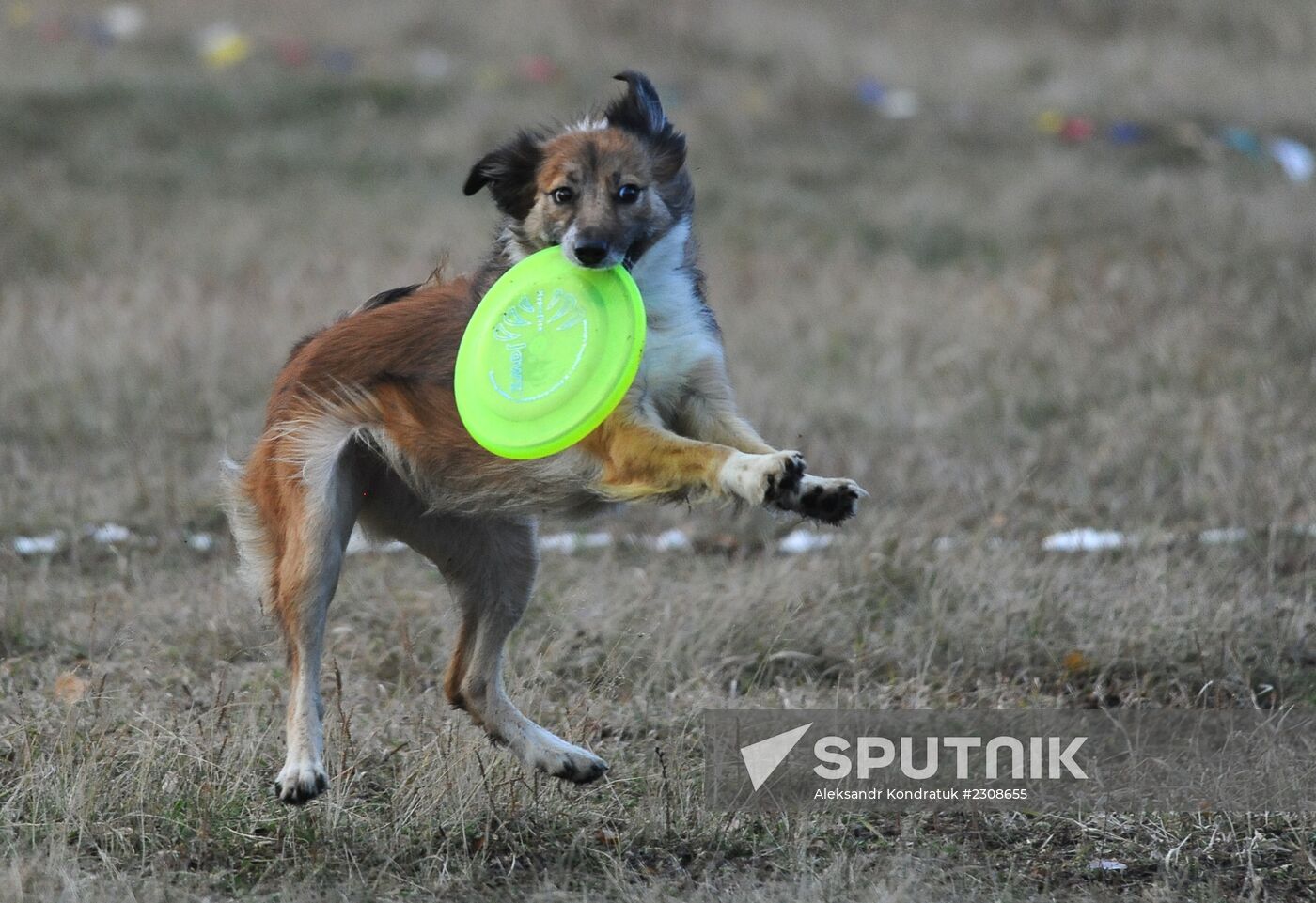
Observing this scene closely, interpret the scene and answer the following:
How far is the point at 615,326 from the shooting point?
490 cm

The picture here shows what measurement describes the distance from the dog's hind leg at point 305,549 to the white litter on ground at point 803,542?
2.89 m

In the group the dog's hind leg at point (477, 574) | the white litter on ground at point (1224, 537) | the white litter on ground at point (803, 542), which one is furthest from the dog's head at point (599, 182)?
the white litter on ground at point (1224, 537)

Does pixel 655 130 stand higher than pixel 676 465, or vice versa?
pixel 655 130

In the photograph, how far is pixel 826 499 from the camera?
4348 millimetres

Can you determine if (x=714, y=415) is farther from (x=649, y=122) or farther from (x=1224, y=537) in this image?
(x=1224, y=537)

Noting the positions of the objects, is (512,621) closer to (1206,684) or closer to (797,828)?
(797,828)

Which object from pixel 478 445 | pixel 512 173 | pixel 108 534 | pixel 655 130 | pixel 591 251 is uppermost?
pixel 655 130

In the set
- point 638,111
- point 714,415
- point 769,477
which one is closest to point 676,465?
point 769,477

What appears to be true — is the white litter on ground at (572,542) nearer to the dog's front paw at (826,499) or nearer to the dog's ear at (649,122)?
the dog's ear at (649,122)

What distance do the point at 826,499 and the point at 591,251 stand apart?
122 cm

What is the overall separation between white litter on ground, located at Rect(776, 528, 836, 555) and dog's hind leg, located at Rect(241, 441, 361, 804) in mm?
2887

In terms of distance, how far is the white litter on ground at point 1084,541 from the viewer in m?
7.50

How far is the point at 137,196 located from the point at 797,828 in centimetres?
1337

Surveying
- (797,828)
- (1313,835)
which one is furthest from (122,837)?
(1313,835)
